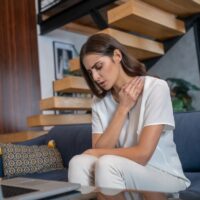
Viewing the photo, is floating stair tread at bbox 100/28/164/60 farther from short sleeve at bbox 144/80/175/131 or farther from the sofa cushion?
short sleeve at bbox 144/80/175/131

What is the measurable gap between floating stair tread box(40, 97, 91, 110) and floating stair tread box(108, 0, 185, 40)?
89 cm

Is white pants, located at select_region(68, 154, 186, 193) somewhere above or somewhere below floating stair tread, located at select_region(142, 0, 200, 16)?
below

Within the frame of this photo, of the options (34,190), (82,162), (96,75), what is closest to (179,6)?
(96,75)

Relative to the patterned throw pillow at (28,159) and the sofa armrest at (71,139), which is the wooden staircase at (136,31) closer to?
the sofa armrest at (71,139)

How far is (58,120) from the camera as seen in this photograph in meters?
3.23

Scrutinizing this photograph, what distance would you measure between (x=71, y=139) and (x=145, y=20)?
115 cm

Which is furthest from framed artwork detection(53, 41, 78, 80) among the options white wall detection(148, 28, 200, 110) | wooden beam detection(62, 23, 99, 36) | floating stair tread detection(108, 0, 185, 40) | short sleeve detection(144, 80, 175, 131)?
short sleeve detection(144, 80, 175, 131)

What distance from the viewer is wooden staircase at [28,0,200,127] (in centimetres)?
259

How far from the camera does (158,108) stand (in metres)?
1.21

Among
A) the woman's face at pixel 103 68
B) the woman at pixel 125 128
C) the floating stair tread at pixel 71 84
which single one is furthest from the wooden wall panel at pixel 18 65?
the woman's face at pixel 103 68

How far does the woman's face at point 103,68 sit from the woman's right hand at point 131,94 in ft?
0.27

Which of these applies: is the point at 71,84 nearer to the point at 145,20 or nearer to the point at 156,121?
the point at 145,20

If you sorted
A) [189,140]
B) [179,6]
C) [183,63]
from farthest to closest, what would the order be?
[183,63] < [179,6] < [189,140]

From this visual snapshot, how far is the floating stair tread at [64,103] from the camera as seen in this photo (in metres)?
3.10
